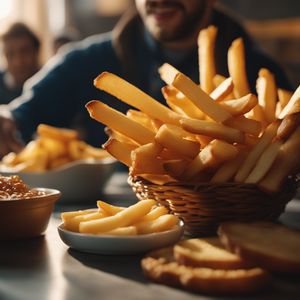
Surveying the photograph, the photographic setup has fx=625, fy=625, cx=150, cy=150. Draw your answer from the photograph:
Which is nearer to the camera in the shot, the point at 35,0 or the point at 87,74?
the point at 87,74

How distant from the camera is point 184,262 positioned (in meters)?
0.98

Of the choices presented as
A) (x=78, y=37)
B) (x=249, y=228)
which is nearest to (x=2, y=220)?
(x=249, y=228)

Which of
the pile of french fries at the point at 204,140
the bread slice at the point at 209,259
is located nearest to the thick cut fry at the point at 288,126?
the pile of french fries at the point at 204,140

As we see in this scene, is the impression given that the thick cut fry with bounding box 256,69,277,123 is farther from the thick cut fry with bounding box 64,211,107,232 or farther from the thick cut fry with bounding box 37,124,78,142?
the thick cut fry with bounding box 37,124,78,142

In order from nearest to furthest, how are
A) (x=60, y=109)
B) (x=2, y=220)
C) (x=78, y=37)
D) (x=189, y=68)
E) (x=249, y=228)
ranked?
(x=249, y=228)
(x=2, y=220)
(x=189, y=68)
(x=60, y=109)
(x=78, y=37)

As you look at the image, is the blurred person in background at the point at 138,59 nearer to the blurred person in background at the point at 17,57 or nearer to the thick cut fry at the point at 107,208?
the thick cut fry at the point at 107,208

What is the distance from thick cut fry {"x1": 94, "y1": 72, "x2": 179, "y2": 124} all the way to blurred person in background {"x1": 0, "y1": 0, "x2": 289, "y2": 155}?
1702 mm

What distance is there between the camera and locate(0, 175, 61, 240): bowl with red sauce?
1.29 metres

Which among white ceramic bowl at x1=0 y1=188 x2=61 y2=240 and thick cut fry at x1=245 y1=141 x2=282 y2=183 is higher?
thick cut fry at x1=245 y1=141 x2=282 y2=183

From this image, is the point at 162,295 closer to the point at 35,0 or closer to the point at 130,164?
the point at 130,164

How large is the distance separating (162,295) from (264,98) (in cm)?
70

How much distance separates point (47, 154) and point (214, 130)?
85 cm

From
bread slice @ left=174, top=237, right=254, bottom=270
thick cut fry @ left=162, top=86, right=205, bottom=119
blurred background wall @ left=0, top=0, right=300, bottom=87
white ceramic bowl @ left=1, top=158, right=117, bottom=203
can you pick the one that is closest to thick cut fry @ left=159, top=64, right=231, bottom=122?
thick cut fry @ left=162, top=86, right=205, bottom=119

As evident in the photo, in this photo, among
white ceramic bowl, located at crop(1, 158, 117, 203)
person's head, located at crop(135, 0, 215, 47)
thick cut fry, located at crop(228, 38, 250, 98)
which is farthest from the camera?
person's head, located at crop(135, 0, 215, 47)
